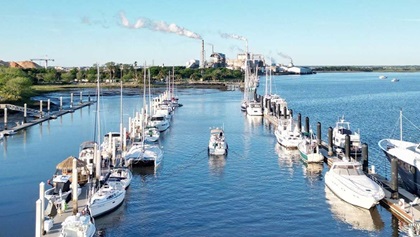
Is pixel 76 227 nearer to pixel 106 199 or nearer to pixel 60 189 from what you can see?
pixel 106 199

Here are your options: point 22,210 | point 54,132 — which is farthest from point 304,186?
point 54,132

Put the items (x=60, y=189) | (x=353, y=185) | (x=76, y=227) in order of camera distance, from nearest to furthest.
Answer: (x=76, y=227)
(x=60, y=189)
(x=353, y=185)

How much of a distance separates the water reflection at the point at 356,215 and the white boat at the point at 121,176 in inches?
512

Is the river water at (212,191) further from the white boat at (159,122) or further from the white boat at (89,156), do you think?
the white boat at (89,156)

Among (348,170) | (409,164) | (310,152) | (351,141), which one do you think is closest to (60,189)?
(348,170)

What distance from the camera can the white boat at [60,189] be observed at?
29025 millimetres

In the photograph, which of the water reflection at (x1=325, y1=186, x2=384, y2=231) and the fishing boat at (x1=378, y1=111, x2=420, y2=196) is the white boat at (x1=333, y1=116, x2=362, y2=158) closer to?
the fishing boat at (x1=378, y1=111, x2=420, y2=196)

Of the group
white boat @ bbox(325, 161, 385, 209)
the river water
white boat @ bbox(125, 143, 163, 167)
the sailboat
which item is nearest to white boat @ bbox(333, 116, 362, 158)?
the river water

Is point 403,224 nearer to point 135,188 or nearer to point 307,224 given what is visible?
point 307,224

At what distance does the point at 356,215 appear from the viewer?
28.6m

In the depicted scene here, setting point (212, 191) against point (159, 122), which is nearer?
point (212, 191)

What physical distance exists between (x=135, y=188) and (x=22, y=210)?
7.91m

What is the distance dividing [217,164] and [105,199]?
50.0 feet

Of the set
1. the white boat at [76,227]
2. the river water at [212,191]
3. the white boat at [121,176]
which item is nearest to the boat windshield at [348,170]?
the river water at [212,191]
